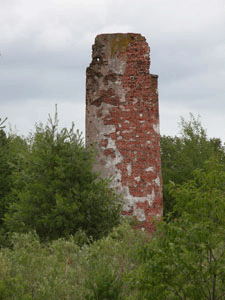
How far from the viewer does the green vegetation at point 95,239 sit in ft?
21.9

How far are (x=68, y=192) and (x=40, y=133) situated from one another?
1.88m

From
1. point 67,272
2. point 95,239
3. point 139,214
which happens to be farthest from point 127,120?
point 67,272

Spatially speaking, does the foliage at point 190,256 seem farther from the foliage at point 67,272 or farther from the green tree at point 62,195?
the green tree at point 62,195

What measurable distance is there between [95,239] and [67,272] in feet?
8.18

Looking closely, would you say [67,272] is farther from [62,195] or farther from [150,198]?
[150,198]

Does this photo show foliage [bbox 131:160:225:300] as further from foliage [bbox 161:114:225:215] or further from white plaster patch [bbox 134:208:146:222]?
foliage [bbox 161:114:225:215]

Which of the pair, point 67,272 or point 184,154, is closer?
point 67,272

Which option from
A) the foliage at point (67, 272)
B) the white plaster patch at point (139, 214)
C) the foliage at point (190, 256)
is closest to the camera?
the foliage at point (190, 256)

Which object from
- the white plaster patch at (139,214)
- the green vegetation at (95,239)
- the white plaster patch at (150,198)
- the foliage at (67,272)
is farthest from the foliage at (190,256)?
the white plaster patch at (150,198)

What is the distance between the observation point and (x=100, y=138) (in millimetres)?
14984

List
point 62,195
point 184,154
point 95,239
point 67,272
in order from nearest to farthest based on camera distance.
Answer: point 67,272, point 95,239, point 62,195, point 184,154

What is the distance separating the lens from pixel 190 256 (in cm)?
648

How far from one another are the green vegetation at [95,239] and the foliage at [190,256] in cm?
1

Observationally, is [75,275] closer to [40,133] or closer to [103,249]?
[103,249]
